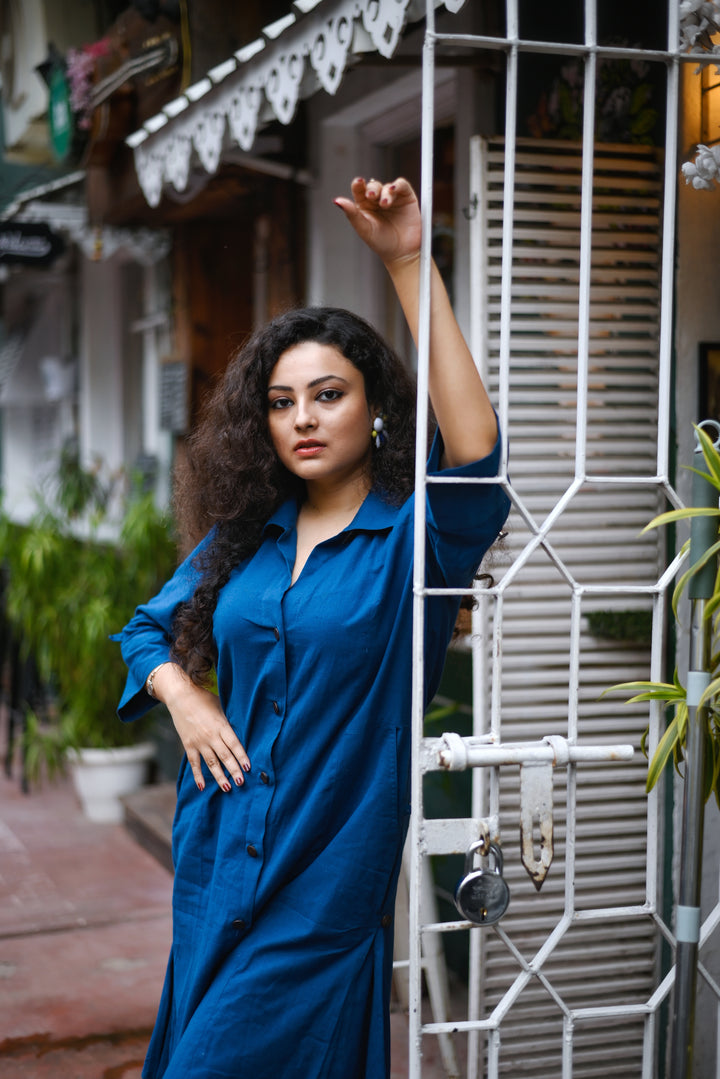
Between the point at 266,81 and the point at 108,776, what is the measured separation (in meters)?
3.64

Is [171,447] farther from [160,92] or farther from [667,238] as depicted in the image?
[667,238]

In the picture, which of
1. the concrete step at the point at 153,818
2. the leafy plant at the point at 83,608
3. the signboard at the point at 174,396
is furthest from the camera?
the signboard at the point at 174,396

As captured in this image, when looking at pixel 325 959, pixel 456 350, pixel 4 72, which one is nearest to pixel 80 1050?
pixel 325 959

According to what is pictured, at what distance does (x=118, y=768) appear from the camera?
575 cm

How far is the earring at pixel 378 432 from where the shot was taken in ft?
6.74

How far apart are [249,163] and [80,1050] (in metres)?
3.30

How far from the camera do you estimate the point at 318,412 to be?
198 cm

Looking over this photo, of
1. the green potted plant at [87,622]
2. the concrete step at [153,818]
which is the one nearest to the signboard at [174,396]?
the green potted plant at [87,622]

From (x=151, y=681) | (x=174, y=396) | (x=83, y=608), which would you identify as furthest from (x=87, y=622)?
(x=151, y=681)

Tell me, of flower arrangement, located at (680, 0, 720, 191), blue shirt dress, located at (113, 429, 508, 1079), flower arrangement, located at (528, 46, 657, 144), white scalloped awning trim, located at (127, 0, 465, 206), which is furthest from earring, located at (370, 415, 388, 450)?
flower arrangement, located at (528, 46, 657, 144)

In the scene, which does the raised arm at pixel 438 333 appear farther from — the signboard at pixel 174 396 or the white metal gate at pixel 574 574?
the signboard at pixel 174 396

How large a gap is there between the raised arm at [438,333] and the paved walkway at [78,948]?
2.22 metres

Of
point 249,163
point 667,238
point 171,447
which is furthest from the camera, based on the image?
point 171,447

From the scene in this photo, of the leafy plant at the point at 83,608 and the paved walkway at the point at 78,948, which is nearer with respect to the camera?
the paved walkway at the point at 78,948
